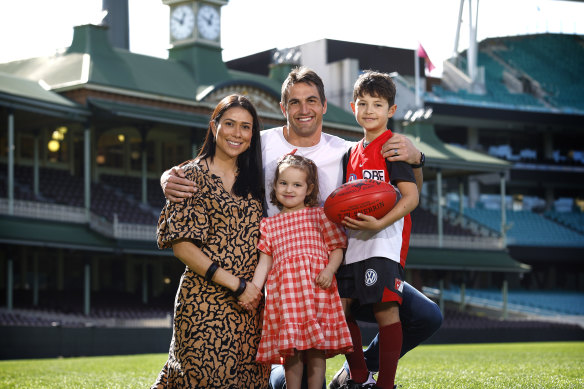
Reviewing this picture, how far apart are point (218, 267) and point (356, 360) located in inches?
55.1

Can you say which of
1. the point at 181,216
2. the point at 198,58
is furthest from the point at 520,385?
the point at 198,58

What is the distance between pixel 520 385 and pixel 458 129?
4570 cm

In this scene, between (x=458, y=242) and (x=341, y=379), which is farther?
(x=458, y=242)

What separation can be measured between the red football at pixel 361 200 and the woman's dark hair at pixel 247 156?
0.56 m

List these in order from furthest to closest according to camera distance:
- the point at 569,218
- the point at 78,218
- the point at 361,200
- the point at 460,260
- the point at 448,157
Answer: the point at 569,218 → the point at 448,157 → the point at 460,260 → the point at 78,218 → the point at 361,200

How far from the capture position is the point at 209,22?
1457 inches

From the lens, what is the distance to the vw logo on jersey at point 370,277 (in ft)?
21.9

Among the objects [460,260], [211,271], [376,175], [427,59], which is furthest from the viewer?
[427,59]

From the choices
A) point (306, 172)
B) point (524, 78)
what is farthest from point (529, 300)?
point (306, 172)

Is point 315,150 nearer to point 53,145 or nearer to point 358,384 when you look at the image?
point 358,384

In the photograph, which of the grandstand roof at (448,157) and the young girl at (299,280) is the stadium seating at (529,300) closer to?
the grandstand roof at (448,157)

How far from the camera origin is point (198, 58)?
117 ft

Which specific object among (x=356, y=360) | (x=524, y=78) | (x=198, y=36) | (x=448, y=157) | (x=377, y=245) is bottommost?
(x=356, y=360)

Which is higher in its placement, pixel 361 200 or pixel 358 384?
pixel 361 200
